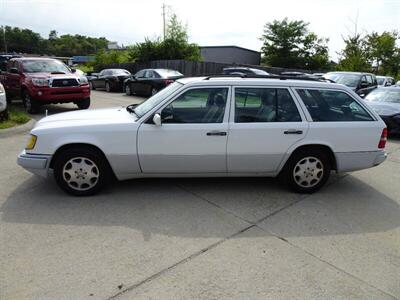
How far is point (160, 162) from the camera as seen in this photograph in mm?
4344

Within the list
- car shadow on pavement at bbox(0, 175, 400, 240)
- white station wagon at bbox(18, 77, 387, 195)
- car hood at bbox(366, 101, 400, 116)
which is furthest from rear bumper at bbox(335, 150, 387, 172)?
car hood at bbox(366, 101, 400, 116)

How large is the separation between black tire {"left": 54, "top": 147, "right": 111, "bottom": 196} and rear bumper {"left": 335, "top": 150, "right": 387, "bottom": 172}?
320cm

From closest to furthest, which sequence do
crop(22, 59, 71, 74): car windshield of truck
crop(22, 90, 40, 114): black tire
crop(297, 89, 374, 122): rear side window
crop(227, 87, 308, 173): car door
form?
crop(227, 87, 308, 173): car door, crop(297, 89, 374, 122): rear side window, crop(22, 90, 40, 114): black tire, crop(22, 59, 71, 74): car windshield of truck

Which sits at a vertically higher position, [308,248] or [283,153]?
[283,153]

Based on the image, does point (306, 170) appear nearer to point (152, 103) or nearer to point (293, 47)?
point (152, 103)

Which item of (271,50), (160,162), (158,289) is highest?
(271,50)

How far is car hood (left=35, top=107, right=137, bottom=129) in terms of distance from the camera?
432 centimetres

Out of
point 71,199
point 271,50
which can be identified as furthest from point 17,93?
point 271,50

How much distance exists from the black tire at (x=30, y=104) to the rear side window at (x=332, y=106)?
8.78 m

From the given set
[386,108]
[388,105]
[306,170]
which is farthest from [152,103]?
[388,105]

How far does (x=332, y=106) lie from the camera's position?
4664 mm

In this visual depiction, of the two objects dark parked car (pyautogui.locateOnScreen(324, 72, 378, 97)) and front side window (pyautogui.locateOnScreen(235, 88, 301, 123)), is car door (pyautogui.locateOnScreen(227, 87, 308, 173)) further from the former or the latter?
dark parked car (pyautogui.locateOnScreen(324, 72, 378, 97))

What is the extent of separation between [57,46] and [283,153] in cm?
10764

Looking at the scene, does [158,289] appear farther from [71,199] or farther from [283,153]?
[283,153]
